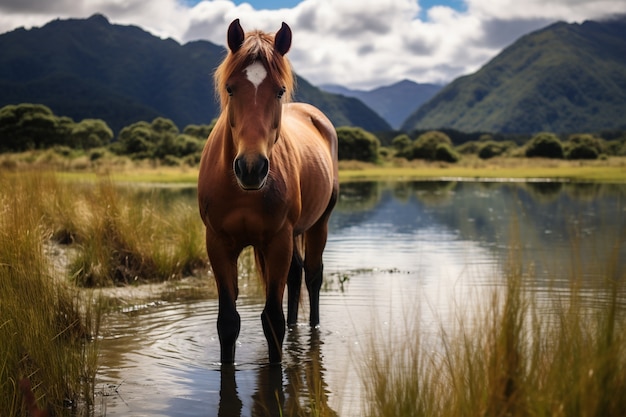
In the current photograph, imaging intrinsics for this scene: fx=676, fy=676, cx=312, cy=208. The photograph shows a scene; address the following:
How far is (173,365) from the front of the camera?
483 cm

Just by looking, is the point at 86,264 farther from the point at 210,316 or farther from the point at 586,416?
the point at 586,416

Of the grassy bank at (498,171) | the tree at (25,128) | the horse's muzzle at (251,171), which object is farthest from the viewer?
the tree at (25,128)

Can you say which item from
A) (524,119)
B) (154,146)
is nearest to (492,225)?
(154,146)

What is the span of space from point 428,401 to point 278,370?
214cm

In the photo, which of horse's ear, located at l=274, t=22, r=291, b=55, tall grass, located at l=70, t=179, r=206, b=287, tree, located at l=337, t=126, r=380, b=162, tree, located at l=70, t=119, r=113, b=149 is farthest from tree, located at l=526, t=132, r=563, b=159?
horse's ear, located at l=274, t=22, r=291, b=55

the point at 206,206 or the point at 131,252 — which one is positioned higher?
the point at 206,206

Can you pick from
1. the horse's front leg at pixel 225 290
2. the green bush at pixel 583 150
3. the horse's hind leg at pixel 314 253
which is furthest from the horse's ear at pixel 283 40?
the green bush at pixel 583 150

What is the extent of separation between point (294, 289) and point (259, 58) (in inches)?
108

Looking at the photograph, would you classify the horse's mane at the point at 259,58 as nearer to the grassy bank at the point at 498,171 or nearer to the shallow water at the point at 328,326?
the shallow water at the point at 328,326

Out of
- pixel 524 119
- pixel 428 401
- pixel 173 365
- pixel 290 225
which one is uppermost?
pixel 524 119

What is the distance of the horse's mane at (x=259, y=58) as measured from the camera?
4062 mm

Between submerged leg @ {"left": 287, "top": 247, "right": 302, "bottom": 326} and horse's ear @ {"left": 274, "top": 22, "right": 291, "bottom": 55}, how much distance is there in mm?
2320

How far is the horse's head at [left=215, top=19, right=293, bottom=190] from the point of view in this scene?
145 inches

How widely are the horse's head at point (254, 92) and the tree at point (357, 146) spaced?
50.9 metres
